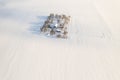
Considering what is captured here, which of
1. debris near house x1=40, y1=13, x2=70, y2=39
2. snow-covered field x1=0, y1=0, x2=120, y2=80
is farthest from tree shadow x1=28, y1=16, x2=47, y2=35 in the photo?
debris near house x1=40, y1=13, x2=70, y2=39

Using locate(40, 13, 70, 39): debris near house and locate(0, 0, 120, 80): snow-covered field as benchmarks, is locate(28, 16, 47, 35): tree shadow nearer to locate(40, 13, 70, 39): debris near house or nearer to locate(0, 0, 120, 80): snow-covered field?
locate(0, 0, 120, 80): snow-covered field

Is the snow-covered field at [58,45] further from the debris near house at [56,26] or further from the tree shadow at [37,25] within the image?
the debris near house at [56,26]

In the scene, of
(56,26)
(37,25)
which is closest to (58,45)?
(56,26)

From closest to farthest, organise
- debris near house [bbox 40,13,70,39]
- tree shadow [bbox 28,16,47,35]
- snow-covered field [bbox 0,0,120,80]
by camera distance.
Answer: snow-covered field [bbox 0,0,120,80], debris near house [bbox 40,13,70,39], tree shadow [bbox 28,16,47,35]

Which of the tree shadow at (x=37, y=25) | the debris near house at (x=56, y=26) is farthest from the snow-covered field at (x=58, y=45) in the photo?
the debris near house at (x=56, y=26)

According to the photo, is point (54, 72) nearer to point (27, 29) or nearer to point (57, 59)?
point (57, 59)

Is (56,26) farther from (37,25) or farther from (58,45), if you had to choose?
(58,45)

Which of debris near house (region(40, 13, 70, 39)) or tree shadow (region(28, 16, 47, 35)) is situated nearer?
debris near house (region(40, 13, 70, 39))

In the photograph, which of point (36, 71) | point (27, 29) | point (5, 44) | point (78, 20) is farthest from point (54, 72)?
point (78, 20)
